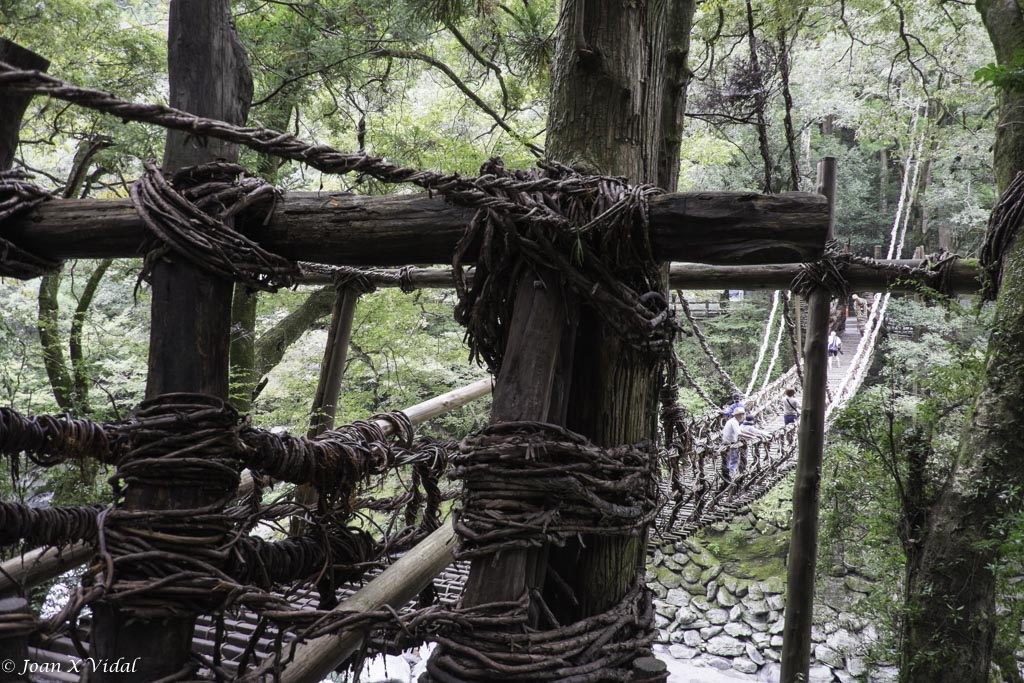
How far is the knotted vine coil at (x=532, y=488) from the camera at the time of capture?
108 cm

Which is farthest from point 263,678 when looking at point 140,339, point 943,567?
point 140,339

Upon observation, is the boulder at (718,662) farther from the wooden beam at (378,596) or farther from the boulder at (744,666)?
the wooden beam at (378,596)

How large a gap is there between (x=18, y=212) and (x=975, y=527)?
2.72 meters

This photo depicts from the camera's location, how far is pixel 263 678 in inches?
44.8

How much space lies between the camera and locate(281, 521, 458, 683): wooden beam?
3.89 feet

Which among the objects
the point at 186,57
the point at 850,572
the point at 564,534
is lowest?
the point at 850,572

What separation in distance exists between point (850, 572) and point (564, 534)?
26.8ft

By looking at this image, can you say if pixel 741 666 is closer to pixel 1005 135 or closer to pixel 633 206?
pixel 1005 135

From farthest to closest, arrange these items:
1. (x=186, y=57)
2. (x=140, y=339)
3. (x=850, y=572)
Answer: (x=850, y=572)
(x=140, y=339)
(x=186, y=57)

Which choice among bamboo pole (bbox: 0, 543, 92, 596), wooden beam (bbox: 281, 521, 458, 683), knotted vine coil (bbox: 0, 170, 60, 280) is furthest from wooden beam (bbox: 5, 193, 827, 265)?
bamboo pole (bbox: 0, 543, 92, 596)

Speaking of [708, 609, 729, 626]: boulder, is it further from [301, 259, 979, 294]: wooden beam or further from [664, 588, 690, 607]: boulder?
[301, 259, 979, 294]: wooden beam

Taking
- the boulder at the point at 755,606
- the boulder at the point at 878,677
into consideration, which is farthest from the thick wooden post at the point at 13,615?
the boulder at the point at 755,606

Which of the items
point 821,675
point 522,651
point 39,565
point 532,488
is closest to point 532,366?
point 532,488

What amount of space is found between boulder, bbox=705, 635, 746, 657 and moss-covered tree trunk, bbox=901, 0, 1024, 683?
5559 mm
